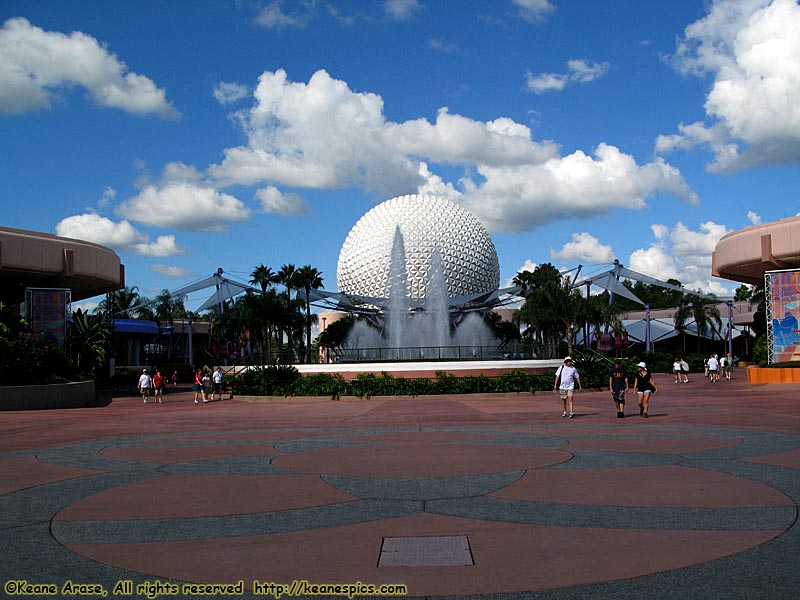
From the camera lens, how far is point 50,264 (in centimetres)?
3222

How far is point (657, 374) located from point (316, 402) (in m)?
30.4

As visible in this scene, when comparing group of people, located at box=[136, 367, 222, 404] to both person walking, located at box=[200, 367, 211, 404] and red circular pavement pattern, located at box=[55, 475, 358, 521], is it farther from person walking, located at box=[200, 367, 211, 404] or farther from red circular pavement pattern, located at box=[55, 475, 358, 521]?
red circular pavement pattern, located at box=[55, 475, 358, 521]

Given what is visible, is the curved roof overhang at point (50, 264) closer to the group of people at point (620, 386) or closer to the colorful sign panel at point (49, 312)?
the colorful sign panel at point (49, 312)

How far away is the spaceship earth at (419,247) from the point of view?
59.9 metres

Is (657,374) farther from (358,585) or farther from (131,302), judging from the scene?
(131,302)

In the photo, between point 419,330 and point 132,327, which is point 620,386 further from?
point 132,327

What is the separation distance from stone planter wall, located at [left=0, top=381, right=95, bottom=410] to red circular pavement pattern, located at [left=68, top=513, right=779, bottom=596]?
21.1m

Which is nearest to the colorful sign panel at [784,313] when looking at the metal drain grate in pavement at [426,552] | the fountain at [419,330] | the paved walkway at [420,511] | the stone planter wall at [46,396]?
the fountain at [419,330]

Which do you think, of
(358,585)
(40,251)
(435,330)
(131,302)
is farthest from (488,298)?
(358,585)

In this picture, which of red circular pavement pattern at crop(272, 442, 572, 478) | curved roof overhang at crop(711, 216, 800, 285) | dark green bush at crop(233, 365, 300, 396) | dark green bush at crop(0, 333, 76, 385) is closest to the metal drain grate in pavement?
red circular pavement pattern at crop(272, 442, 572, 478)

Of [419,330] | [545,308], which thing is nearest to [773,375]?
[419,330]

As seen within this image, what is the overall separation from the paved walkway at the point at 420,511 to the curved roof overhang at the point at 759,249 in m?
20.7

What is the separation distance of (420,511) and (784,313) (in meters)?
30.1

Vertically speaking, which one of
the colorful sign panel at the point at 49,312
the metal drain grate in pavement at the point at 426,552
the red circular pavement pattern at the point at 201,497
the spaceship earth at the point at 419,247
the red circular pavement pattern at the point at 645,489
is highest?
the spaceship earth at the point at 419,247
